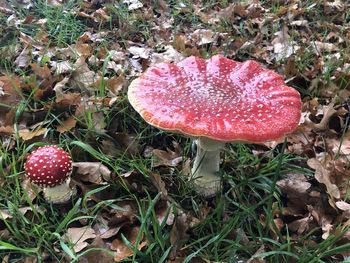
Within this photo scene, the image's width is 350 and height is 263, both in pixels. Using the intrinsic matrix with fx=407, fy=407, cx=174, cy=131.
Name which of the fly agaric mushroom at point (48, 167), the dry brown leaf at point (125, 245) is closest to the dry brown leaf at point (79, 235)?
the dry brown leaf at point (125, 245)

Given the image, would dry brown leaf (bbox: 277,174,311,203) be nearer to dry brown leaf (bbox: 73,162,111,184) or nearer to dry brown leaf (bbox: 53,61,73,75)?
dry brown leaf (bbox: 73,162,111,184)

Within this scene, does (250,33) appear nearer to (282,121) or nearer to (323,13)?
(323,13)

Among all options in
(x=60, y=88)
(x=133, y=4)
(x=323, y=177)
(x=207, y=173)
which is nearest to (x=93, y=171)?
(x=207, y=173)

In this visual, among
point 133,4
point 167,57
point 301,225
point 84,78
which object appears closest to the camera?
point 301,225

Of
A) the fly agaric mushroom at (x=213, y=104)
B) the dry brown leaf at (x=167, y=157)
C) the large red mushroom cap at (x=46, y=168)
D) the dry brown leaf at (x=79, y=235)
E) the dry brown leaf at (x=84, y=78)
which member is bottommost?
the dry brown leaf at (x=79, y=235)

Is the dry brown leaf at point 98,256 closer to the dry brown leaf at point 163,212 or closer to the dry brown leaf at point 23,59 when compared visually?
the dry brown leaf at point 163,212

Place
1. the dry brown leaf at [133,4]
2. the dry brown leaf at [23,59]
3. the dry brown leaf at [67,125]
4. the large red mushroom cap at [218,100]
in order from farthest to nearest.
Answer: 1. the dry brown leaf at [133,4]
2. the dry brown leaf at [23,59]
3. the dry brown leaf at [67,125]
4. the large red mushroom cap at [218,100]

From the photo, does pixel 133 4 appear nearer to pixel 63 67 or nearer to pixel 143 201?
pixel 63 67
